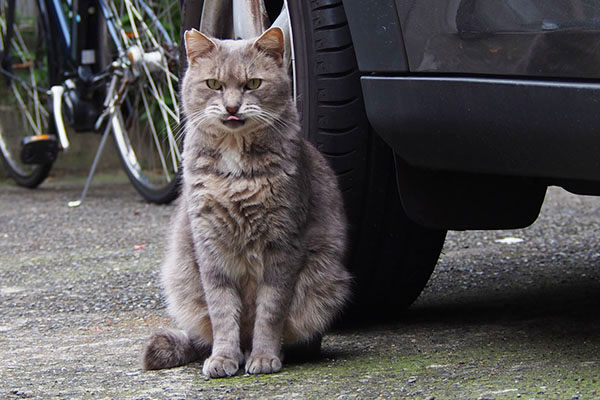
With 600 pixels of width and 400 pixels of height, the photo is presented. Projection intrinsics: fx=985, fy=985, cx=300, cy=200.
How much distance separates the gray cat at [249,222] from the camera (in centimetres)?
233

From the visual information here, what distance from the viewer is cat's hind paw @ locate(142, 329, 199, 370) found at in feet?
7.75

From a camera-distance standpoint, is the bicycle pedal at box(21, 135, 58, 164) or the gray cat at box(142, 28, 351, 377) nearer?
the gray cat at box(142, 28, 351, 377)

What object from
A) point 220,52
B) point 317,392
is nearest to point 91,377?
point 317,392

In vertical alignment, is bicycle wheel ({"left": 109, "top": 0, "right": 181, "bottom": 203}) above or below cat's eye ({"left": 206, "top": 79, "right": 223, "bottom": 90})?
below

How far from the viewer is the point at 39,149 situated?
5914 mm

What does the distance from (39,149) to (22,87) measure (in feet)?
3.38

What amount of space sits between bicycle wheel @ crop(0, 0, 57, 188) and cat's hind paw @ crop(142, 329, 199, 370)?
13.0 ft

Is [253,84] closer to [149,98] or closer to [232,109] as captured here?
[232,109]

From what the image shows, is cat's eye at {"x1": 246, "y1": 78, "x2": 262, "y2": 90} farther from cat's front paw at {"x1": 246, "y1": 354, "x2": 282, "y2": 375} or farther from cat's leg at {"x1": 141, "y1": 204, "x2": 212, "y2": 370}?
cat's front paw at {"x1": 246, "y1": 354, "x2": 282, "y2": 375}

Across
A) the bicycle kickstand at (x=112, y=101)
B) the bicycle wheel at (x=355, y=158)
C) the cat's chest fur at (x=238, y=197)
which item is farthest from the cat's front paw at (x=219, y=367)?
the bicycle kickstand at (x=112, y=101)

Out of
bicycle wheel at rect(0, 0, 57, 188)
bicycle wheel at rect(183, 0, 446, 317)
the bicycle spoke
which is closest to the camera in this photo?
bicycle wheel at rect(183, 0, 446, 317)

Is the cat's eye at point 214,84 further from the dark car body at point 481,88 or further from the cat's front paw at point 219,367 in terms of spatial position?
the cat's front paw at point 219,367

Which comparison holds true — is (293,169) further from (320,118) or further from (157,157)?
(157,157)

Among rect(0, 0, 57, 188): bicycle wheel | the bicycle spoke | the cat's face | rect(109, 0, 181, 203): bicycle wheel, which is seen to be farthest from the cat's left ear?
rect(0, 0, 57, 188): bicycle wheel
